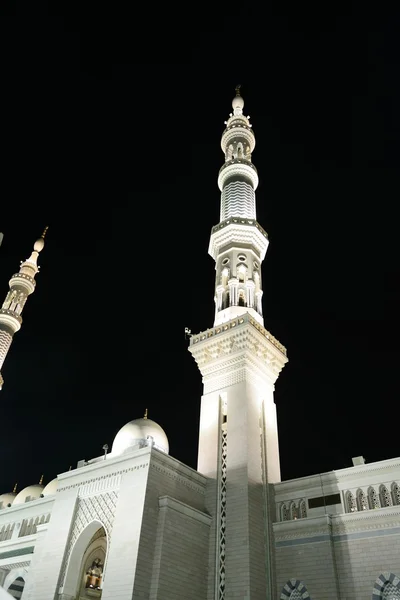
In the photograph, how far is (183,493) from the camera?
17062mm

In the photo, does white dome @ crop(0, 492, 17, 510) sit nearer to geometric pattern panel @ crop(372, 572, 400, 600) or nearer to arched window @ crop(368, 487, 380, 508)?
arched window @ crop(368, 487, 380, 508)

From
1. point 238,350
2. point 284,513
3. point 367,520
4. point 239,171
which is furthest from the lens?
point 239,171

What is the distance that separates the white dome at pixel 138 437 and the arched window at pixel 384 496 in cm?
834

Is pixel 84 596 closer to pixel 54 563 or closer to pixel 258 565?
pixel 54 563

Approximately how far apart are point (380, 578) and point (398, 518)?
5.65 feet

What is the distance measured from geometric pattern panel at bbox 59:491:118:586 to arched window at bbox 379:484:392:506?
332 inches

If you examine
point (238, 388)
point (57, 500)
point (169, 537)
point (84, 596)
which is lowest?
point (84, 596)

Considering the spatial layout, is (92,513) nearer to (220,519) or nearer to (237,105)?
(220,519)

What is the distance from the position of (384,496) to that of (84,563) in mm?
10460

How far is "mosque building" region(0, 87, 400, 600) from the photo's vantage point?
14516mm

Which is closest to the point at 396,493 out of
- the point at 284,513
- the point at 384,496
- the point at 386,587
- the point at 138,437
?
the point at 384,496

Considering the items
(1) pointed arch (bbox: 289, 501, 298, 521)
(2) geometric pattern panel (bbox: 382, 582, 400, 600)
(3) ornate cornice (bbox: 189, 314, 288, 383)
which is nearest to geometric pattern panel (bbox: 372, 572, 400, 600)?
(2) geometric pattern panel (bbox: 382, 582, 400, 600)

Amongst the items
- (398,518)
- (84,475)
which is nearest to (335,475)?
(398,518)

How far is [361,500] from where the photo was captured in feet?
51.9
